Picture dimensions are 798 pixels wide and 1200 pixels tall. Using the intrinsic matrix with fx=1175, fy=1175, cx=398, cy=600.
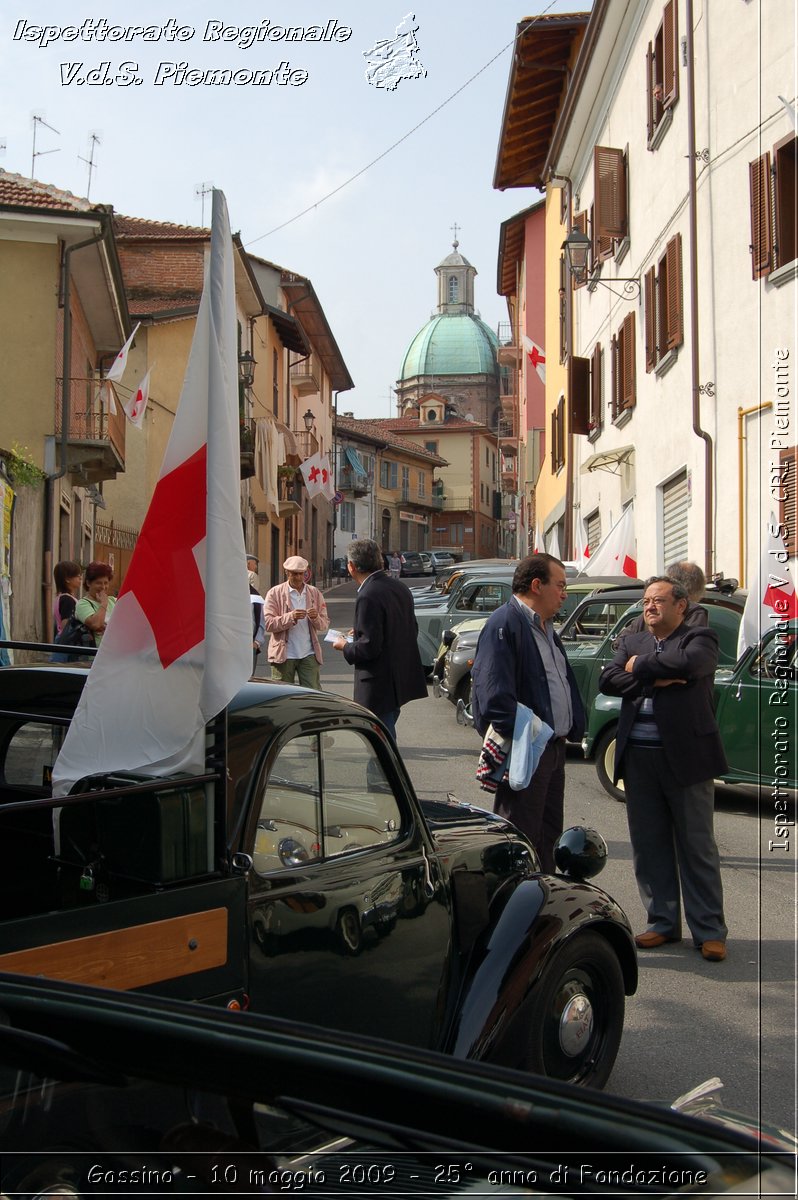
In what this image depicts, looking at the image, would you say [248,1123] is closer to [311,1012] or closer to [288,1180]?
[288,1180]

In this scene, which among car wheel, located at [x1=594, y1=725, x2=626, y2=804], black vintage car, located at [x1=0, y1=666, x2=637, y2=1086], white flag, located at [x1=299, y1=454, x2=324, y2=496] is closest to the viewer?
black vintage car, located at [x1=0, y1=666, x2=637, y2=1086]

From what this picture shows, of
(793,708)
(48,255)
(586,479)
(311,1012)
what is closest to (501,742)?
(311,1012)

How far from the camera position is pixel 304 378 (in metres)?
48.9

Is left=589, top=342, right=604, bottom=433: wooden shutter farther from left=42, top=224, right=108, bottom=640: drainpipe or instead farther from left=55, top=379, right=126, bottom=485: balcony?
left=42, top=224, right=108, bottom=640: drainpipe

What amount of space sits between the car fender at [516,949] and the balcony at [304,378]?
45.4 m

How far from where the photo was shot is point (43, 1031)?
1.55m

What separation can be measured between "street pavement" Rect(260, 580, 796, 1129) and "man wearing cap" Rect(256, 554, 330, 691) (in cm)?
188

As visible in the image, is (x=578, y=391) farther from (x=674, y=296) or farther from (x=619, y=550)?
(x=674, y=296)

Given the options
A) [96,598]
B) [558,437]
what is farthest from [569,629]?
[558,437]

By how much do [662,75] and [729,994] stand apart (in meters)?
14.4

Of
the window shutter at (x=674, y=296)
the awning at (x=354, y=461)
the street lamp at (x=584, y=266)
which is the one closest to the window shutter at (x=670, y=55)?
the window shutter at (x=674, y=296)

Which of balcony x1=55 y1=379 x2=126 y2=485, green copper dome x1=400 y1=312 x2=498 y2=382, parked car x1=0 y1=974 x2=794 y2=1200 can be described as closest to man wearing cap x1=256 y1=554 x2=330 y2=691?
parked car x1=0 y1=974 x2=794 y2=1200

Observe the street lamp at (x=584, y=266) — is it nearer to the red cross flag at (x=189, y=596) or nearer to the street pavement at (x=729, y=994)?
the street pavement at (x=729, y=994)

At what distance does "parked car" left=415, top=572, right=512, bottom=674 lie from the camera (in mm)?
17328
